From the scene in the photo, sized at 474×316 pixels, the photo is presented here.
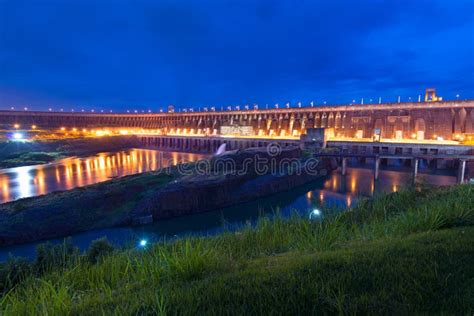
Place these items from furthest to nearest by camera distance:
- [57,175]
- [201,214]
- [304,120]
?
[304,120] < [57,175] < [201,214]

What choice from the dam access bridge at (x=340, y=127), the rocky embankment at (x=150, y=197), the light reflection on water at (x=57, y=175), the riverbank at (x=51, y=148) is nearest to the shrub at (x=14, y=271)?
the rocky embankment at (x=150, y=197)

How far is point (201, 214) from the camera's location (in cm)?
2069

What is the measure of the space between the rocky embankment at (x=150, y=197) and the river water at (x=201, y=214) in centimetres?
76

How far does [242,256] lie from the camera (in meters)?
4.92

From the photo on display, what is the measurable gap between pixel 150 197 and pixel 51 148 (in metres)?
50.4

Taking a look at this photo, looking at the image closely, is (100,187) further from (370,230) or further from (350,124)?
(350,124)

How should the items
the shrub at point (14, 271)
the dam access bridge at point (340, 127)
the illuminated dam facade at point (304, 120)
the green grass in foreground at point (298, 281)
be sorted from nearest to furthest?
the green grass in foreground at point (298, 281) → the shrub at point (14, 271) → the dam access bridge at point (340, 127) → the illuminated dam facade at point (304, 120)

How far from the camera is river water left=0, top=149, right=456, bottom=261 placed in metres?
16.7

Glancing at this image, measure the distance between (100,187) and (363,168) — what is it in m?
34.0

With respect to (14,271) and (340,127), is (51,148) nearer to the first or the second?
(340,127)

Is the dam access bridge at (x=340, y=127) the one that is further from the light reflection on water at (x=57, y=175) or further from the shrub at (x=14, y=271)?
the shrub at (x=14, y=271)

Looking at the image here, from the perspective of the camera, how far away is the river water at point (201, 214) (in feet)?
54.9

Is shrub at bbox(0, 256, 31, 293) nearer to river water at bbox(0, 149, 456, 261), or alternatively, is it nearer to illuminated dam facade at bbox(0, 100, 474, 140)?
river water at bbox(0, 149, 456, 261)

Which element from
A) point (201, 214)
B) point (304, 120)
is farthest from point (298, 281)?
point (304, 120)
